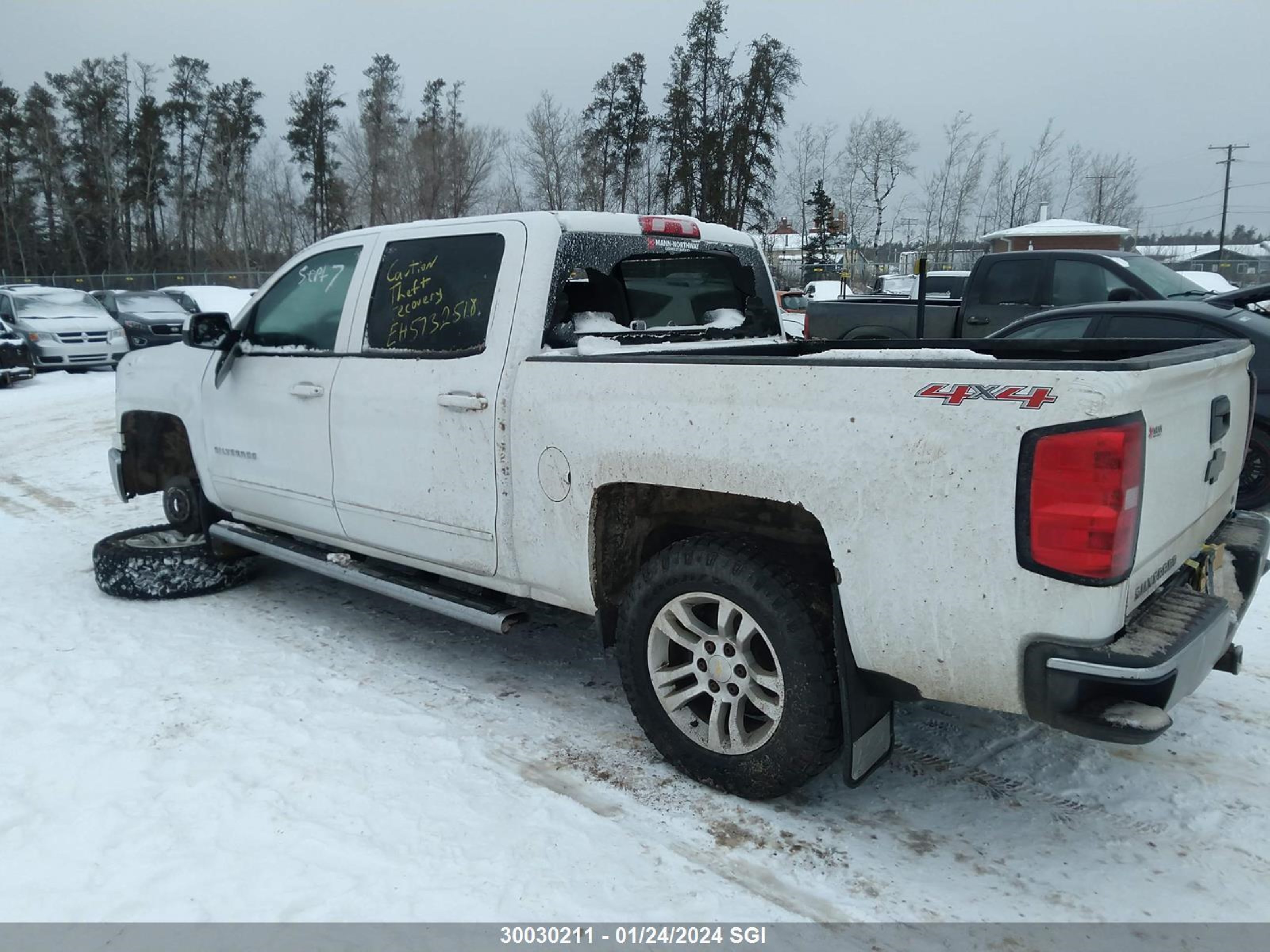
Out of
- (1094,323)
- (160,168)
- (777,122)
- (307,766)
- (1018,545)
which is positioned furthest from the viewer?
(160,168)

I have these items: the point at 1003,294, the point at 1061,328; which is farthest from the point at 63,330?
the point at 1061,328

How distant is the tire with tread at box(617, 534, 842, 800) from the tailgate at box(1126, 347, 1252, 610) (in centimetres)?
92

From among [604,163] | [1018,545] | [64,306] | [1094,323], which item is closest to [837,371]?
[1018,545]

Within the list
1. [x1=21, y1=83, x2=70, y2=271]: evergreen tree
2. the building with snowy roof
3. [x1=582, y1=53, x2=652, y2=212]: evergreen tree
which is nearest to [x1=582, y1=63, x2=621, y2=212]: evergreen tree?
[x1=582, y1=53, x2=652, y2=212]: evergreen tree

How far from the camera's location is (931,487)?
2.53 metres

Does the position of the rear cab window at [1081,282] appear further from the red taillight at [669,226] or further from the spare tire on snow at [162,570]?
the spare tire on snow at [162,570]

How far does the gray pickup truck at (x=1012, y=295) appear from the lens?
31.8ft

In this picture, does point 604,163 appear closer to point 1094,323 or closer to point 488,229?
point 1094,323

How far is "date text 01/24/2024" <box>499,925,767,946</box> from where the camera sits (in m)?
2.53

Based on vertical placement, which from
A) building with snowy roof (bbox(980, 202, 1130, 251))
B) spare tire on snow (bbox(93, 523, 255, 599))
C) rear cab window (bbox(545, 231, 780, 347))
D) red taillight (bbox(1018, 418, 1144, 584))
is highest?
building with snowy roof (bbox(980, 202, 1130, 251))

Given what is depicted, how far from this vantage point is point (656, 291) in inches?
173

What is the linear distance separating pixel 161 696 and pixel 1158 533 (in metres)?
3.95

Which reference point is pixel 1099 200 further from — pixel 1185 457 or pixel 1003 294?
pixel 1185 457

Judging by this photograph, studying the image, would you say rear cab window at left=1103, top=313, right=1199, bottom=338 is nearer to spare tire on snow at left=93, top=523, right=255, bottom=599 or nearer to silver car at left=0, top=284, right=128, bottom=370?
spare tire on snow at left=93, top=523, right=255, bottom=599
